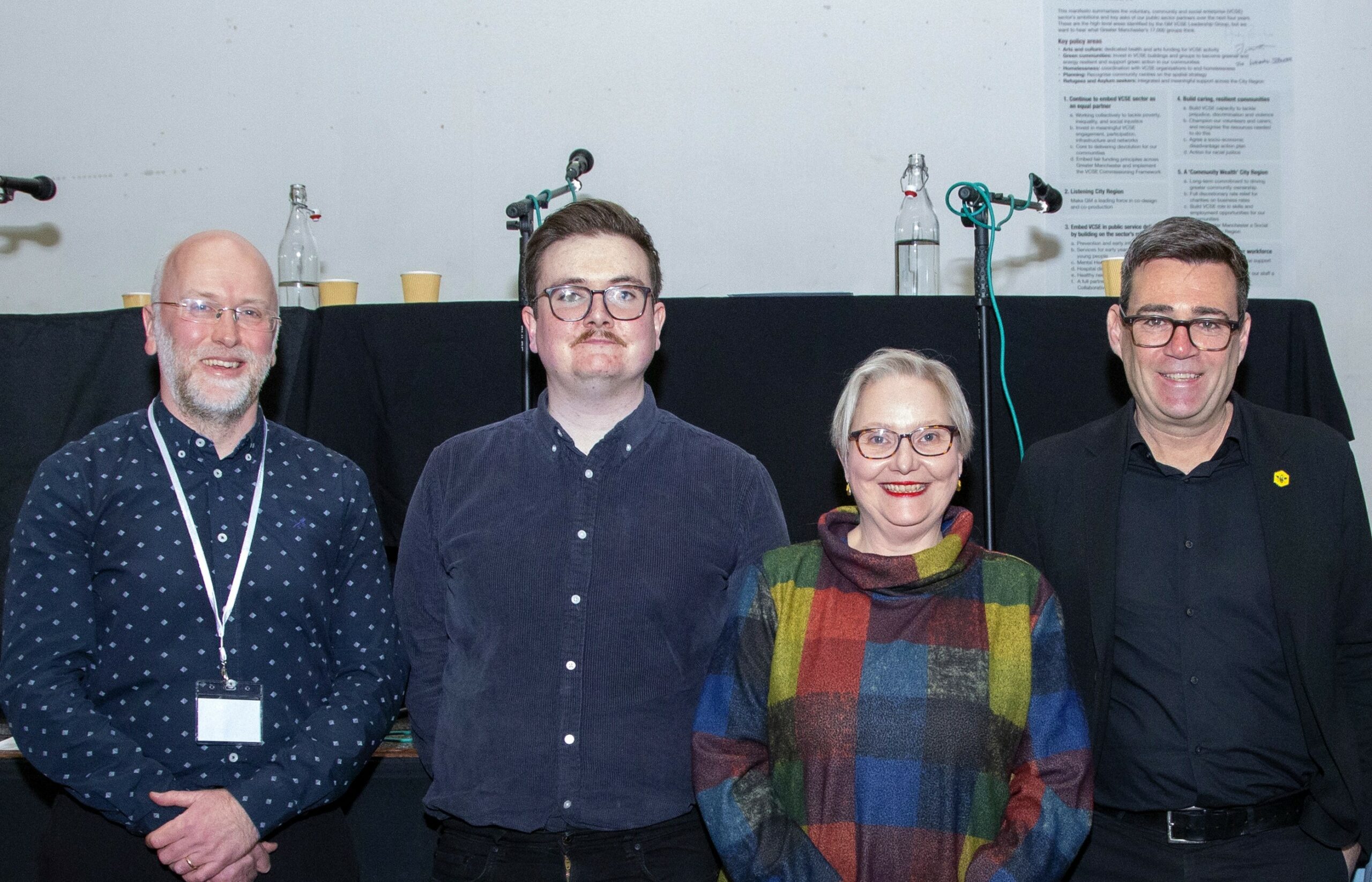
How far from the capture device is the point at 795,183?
3775 millimetres

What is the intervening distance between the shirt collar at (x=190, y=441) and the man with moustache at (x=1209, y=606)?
4.56ft

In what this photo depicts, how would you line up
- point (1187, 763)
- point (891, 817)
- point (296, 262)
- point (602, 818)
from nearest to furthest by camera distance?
point (891, 817) → point (602, 818) → point (1187, 763) → point (296, 262)

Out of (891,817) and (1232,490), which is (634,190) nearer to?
(1232,490)

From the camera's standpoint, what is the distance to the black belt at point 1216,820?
5.78 feet

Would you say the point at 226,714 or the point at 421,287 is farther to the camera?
the point at 421,287

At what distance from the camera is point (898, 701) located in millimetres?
1546

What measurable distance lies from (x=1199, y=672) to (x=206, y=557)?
5.35ft

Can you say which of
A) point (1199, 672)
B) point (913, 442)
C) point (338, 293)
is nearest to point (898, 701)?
point (913, 442)

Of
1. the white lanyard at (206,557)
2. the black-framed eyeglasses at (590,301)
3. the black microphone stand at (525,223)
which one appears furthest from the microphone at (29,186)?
the white lanyard at (206,557)

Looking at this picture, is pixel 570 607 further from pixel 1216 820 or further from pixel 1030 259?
pixel 1030 259

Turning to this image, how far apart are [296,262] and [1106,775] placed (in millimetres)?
2621

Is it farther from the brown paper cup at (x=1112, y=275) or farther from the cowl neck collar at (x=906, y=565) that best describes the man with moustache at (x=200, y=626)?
the brown paper cup at (x=1112, y=275)

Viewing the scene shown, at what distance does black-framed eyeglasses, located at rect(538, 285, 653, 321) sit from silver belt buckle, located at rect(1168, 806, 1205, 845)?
1210mm

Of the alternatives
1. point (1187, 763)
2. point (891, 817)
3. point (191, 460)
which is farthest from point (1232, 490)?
point (191, 460)
